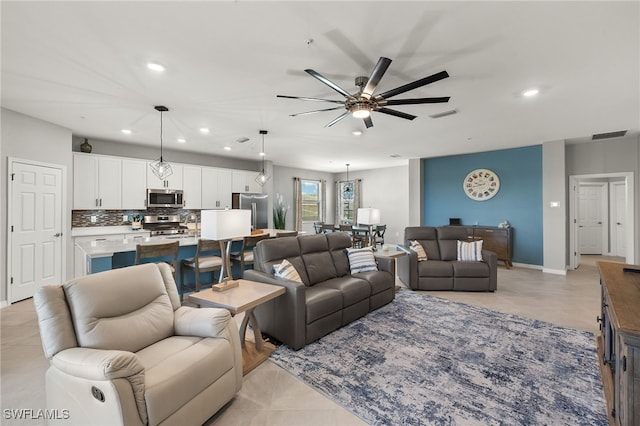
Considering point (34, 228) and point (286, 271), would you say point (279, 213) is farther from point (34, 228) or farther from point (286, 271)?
point (286, 271)

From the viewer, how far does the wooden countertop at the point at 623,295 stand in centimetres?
126

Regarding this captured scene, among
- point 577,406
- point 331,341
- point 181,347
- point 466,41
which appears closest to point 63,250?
point 181,347

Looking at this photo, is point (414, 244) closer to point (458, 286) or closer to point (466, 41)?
point (458, 286)

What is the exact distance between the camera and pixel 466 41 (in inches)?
88.0

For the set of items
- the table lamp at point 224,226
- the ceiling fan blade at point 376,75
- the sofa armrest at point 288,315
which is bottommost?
the sofa armrest at point 288,315

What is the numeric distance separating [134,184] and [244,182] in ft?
8.33

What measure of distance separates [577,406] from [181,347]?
267 cm

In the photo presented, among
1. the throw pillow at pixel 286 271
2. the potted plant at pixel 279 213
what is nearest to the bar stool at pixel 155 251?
the throw pillow at pixel 286 271

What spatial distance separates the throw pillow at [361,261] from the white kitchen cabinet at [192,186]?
4.32 meters

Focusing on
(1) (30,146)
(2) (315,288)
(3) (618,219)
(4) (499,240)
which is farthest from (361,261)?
(3) (618,219)

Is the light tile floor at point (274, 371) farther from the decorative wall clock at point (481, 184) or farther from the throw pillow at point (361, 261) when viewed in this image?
the decorative wall clock at point (481, 184)

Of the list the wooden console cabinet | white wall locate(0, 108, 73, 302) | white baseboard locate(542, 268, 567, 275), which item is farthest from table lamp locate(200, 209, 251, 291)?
white baseboard locate(542, 268, 567, 275)

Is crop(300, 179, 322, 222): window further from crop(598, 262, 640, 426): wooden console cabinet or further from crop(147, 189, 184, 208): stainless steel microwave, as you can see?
crop(598, 262, 640, 426): wooden console cabinet

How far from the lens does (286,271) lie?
2.98 m
